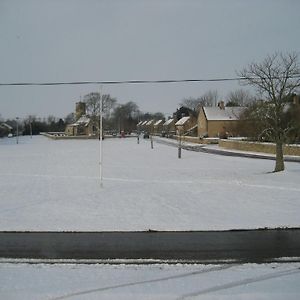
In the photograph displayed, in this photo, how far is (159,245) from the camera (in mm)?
9109

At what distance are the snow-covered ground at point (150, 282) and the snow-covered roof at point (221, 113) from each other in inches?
3049

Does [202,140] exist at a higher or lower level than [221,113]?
lower

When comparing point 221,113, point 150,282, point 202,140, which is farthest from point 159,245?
point 221,113

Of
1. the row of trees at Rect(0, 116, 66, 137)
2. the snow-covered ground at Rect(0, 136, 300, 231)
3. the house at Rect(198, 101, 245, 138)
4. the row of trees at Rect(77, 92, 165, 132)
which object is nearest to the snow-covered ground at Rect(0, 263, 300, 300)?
the snow-covered ground at Rect(0, 136, 300, 231)

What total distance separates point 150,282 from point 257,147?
40325 mm

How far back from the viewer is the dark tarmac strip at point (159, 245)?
8180 millimetres

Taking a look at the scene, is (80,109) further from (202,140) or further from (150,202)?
(150,202)

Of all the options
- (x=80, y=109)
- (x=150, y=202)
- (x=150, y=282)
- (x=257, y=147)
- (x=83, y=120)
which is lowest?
(x=150, y=202)

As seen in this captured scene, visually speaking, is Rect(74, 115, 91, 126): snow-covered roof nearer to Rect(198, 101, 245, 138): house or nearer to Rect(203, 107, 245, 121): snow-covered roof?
Rect(198, 101, 245, 138): house

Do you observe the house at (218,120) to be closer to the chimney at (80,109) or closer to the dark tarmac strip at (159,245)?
the chimney at (80,109)

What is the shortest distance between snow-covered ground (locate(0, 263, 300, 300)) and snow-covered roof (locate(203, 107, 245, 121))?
77.4 metres

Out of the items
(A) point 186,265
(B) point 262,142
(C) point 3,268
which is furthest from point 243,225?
(B) point 262,142

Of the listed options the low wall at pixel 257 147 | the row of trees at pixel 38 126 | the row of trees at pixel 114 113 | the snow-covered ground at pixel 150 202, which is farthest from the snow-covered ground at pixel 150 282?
the row of trees at pixel 38 126

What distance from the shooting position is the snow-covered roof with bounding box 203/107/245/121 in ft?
276
